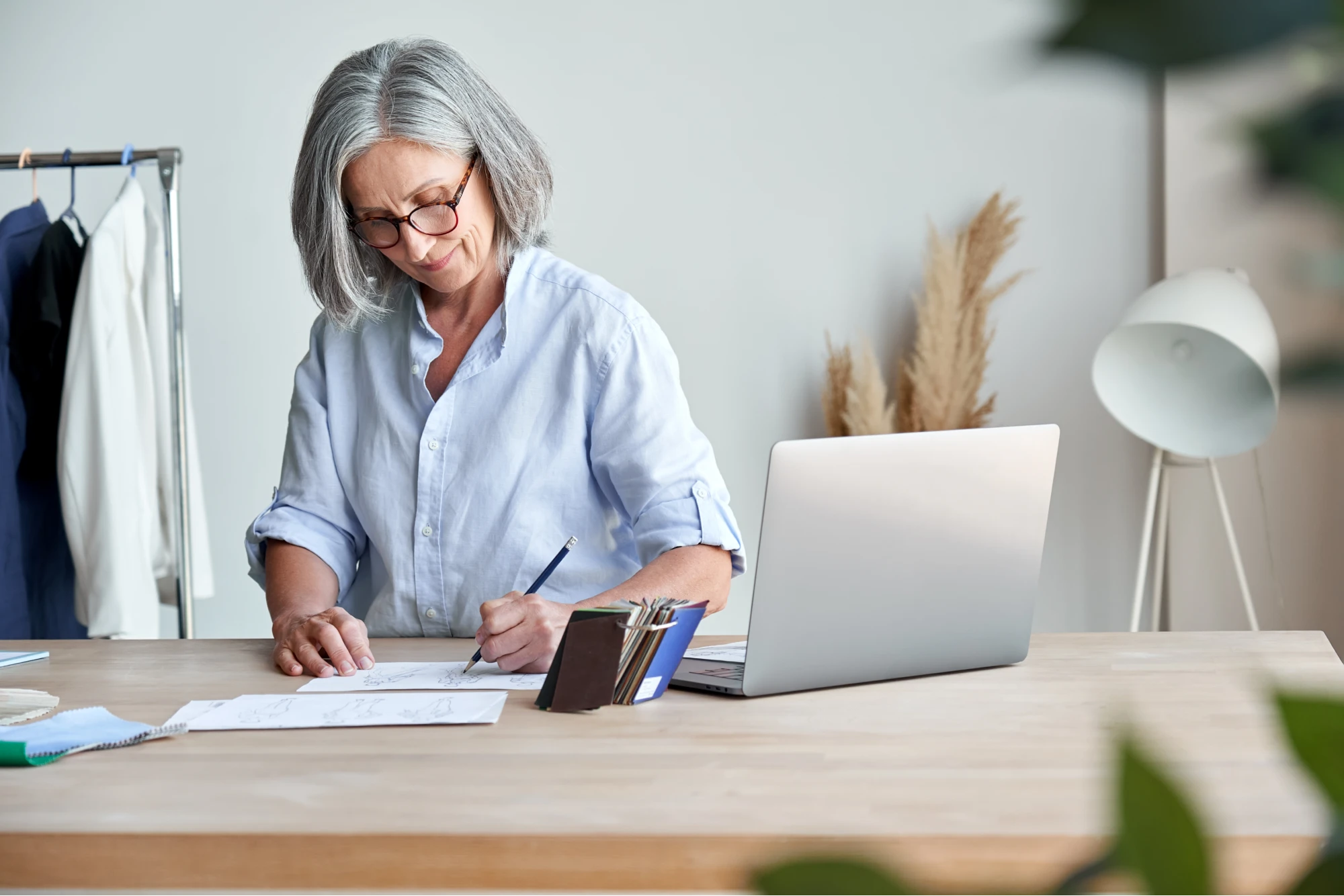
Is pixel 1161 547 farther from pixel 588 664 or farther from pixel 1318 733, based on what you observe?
pixel 1318 733

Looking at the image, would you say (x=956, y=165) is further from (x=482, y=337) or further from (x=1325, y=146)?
(x=1325, y=146)

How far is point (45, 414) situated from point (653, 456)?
5.69 ft

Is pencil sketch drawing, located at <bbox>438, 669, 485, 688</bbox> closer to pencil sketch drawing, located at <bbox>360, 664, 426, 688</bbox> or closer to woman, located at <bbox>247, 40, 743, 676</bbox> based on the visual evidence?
pencil sketch drawing, located at <bbox>360, 664, 426, 688</bbox>

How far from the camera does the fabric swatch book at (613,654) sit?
1187 millimetres

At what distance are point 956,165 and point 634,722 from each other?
250 cm

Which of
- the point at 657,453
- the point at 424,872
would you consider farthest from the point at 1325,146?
the point at 657,453

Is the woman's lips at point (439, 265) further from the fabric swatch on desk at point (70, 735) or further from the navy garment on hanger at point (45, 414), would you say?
the navy garment on hanger at point (45, 414)

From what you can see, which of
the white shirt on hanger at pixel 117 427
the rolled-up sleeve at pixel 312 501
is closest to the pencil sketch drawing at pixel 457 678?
the rolled-up sleeve at pixel 312 501

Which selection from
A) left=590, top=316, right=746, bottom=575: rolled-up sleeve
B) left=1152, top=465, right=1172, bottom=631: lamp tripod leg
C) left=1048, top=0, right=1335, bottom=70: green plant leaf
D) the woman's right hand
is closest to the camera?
left=1048, top=0, right=1335, bottom=70: green plant leaf

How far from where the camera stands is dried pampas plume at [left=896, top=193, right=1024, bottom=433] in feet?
10.1

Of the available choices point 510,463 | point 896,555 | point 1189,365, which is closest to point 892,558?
point 896,555

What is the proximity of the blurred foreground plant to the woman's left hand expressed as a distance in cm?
121

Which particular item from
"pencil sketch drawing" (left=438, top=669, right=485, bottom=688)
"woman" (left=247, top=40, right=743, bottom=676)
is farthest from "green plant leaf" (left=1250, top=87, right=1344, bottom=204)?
"woman" (left=247, top=40, right=743, bottom=676)

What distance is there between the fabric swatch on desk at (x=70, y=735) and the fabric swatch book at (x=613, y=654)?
0.36m
